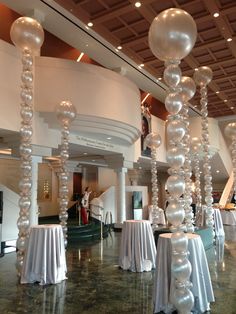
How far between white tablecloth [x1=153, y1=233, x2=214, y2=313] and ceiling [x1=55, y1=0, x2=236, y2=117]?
5537mm

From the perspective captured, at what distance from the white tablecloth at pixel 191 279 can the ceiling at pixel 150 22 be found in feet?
18.2

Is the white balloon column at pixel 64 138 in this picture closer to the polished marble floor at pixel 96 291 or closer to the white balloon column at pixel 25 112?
the polished marble floor at pixel 96 291

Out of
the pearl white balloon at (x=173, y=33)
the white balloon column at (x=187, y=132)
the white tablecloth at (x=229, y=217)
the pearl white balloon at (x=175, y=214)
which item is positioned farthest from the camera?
the white tablecloth at (x=229, y=217)

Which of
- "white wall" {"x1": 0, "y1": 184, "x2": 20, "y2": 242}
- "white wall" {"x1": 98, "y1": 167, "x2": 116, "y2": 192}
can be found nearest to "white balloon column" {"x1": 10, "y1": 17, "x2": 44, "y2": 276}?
"white wall" {"x1": 0, "y1": 184, "x2": 20, "y2": 242}

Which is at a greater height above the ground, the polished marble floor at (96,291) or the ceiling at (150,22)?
the ceiling at (150,22)

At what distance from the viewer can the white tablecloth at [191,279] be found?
10.4ft

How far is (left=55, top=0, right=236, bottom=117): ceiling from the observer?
6488mm

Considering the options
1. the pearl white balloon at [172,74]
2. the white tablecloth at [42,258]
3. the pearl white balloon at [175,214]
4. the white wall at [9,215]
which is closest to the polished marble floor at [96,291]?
the white tablecloth at [42,258]

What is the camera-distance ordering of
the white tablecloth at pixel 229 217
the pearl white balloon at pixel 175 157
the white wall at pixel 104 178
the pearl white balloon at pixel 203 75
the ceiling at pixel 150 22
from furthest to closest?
the white wall at pixel 104 178 < the white tablecloth at pixel 229 217 < the ceiling at pixel 150 22 < the pearl white balloon at pixel 203 75 < the pearl white balloon at pixel 175 157

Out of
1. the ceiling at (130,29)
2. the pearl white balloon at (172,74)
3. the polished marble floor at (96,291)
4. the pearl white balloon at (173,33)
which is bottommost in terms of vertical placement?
the polished marble floor at (96,291)

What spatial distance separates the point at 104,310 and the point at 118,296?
→ 49cm

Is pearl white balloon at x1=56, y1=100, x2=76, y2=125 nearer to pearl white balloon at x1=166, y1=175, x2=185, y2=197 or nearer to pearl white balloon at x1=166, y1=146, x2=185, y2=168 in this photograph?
pearl white balloon at x1=166, y1=146, x2=185, y2=168

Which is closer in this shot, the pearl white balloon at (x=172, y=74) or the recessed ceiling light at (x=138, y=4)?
the pearl white balloon at (x=172, y=74)

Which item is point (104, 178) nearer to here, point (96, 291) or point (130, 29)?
point (130, 29)
